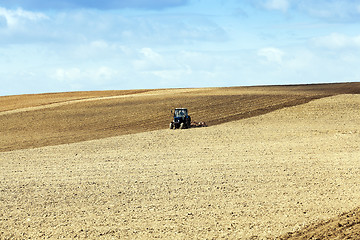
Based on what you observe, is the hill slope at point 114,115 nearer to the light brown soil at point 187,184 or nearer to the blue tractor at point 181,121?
the light brown soil at point 187,184

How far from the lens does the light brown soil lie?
13.1 meters

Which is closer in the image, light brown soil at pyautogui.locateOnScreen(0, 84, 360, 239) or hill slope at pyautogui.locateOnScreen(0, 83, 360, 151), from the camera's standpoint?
light brown soil at pyautogui.locateOnScreen(0, 84, 360, 239)

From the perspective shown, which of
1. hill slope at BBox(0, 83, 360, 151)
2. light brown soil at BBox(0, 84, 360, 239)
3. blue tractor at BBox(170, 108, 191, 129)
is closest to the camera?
light brown soil at BBox(0, 84, 360, 239)

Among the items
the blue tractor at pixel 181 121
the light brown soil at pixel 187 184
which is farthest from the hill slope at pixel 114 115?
the blue tractor at pixel 181 121

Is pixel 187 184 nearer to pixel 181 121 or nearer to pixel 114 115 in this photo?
pixel 181 121

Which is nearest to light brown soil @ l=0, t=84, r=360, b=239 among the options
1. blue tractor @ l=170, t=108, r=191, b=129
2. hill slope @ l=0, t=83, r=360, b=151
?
hill slope @ l=0, t=83, r=360, b=151

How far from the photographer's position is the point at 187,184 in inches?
731

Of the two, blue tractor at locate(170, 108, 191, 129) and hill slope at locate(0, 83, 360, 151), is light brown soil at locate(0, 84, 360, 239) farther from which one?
blue tractor at locate(170, 108, 191, 129)

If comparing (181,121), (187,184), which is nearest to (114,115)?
(181,121)

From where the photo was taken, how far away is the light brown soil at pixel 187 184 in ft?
43.0

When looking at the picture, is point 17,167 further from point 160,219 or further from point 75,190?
point 160,219

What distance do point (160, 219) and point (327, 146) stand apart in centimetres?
1757

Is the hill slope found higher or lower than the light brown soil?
higher

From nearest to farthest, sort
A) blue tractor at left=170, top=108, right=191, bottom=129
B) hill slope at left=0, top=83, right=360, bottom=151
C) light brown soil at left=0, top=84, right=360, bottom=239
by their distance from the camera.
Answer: light brown soil at left=0, top=84, right=360, bottom=239 < hill slope at left=0, top=83, right=360, bottom=151 < blue tractor at left=170, top=108, right=191, bottom=129
